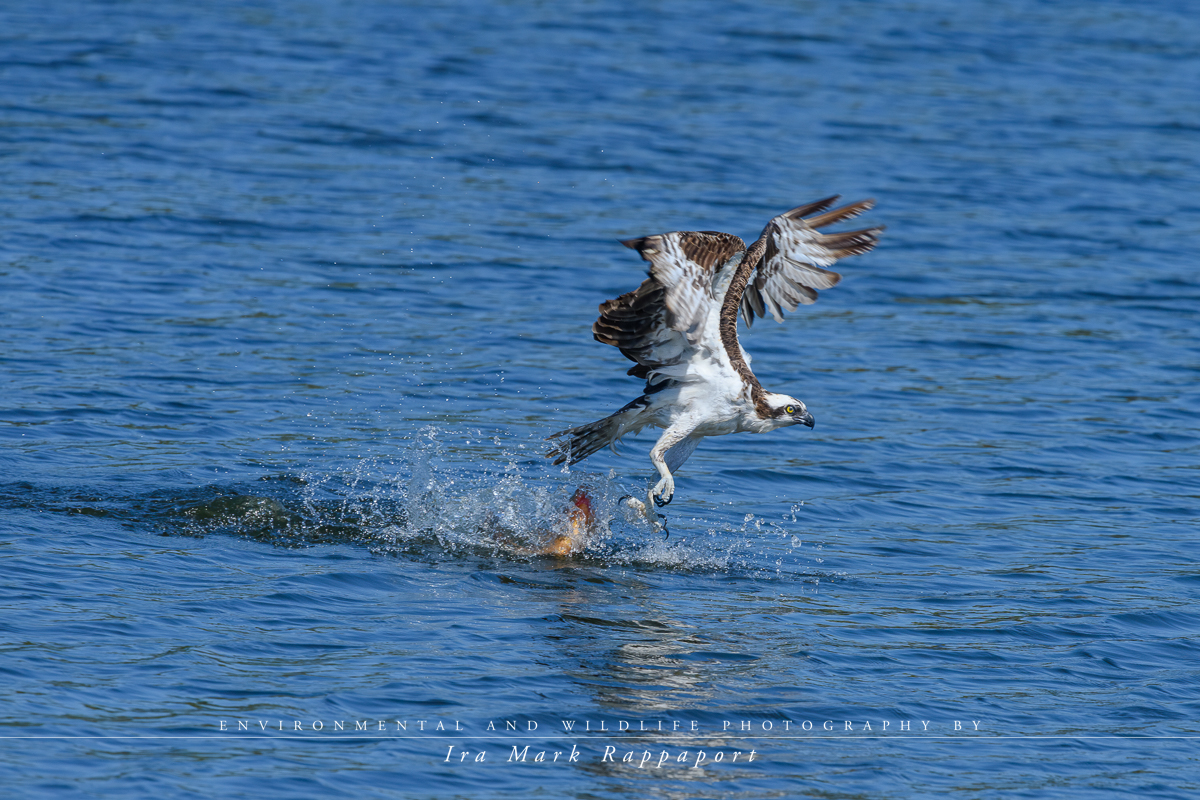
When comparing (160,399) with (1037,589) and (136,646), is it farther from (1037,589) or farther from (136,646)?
(1037,589)

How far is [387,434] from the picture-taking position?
12531mm

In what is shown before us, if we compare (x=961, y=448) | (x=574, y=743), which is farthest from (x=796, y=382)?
(x=574, y=743)

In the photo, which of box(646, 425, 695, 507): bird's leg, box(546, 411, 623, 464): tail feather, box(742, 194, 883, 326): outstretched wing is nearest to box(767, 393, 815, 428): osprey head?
box(646, 425, 695, 507): bird's leg

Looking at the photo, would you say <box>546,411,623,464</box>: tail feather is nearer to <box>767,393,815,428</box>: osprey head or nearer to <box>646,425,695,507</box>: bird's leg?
<box>646,425,695,507</box>: bird's leg

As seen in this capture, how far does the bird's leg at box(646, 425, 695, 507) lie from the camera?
33.7 ft

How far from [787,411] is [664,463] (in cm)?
93

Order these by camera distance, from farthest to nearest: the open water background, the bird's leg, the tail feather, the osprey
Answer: the tail feather → the bird's leg → the osprey → the open water background

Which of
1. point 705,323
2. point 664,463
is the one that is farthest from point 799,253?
point 664,463

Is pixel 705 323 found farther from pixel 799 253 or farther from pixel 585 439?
pixel 585 439

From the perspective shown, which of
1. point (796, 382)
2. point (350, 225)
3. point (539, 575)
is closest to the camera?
point (539, 575)

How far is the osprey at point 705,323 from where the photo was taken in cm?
945

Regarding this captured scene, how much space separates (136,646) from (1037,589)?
227 inches

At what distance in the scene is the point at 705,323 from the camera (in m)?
9.88

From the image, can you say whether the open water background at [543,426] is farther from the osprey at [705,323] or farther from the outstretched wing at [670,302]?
the outstretched wing at [670,302]
